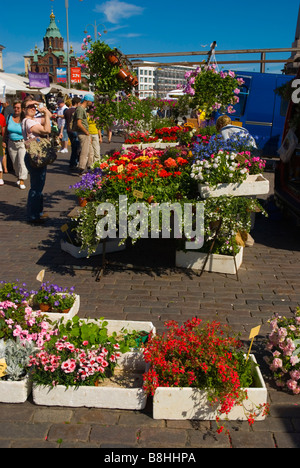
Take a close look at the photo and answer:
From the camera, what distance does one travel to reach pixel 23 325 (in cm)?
392

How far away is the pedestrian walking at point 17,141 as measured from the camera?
35.1ft

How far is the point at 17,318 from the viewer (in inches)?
156

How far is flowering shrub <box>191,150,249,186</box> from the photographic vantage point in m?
5.32

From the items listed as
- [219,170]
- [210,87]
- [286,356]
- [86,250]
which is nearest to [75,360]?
[286,356]

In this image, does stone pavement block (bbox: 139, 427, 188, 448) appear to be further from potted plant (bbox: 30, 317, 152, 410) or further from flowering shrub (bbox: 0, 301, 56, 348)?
flowering shrub (bbox: 0, 301, 56, 348)

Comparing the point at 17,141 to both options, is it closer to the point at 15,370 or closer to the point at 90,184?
the point at 90,184

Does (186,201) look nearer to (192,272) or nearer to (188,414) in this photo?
(192,272)

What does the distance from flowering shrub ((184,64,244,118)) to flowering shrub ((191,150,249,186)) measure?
140 inches

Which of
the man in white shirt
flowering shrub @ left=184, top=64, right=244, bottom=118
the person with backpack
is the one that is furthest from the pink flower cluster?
the man in white shirt

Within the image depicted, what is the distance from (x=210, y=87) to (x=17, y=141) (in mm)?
5131

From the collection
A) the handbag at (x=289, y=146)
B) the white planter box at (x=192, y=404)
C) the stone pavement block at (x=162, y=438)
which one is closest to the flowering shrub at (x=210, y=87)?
the handbag at (x=289, y=146)

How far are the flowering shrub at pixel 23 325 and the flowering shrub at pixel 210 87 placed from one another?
5.97m

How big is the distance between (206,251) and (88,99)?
6530 mm

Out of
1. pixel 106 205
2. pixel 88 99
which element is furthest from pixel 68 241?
pixel 88 99
